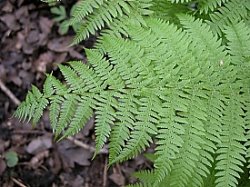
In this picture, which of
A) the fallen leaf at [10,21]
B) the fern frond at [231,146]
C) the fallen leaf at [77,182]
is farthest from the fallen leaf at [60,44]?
the fern frond at [231,146]

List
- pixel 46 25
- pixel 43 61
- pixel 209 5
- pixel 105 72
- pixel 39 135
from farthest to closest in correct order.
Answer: pixel 46 25 → pixel 43 61 → pixel 39 135 → pixel 209 5 → pixel 105 72

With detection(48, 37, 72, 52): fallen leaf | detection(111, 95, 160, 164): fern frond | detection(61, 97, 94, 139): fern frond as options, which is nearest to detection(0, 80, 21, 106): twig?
detection(48, 37, 72, 52): fallen leaf

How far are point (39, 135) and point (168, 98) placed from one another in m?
1.72

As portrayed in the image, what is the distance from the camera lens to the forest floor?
11.5ft

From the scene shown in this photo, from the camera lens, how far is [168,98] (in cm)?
217

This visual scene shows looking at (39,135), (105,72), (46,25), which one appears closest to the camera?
(105,72)

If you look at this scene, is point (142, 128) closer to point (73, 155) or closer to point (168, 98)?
point (168, 98)

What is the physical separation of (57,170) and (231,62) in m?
1.78

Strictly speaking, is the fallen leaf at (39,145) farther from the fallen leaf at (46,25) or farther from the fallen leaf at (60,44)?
the fallen leaf at (46,25)

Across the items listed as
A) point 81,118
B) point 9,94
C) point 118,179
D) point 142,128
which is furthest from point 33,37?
point 142,128

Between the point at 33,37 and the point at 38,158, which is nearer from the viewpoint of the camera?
the point at 38,158

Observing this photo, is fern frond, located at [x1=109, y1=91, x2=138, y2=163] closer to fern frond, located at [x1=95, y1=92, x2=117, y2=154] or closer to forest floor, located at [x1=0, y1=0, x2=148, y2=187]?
fern frond, located at [x1=95, y1=92, x2=117, y2=154]

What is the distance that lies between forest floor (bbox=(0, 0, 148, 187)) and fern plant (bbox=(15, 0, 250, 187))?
1.18 metres

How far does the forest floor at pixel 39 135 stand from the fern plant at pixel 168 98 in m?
1.18
